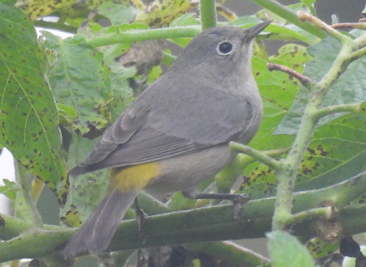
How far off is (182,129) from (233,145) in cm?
95

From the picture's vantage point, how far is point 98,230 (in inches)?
43.3

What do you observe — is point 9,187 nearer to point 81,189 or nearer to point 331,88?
point 81,189

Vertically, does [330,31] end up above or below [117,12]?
above

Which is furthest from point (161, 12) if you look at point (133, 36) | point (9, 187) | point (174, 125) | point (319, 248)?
point (319, 248)

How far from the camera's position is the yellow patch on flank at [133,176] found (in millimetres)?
1444

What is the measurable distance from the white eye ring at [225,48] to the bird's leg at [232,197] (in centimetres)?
84

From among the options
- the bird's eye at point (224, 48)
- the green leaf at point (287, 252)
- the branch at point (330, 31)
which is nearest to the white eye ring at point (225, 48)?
the bird's eye at point (224, 48)

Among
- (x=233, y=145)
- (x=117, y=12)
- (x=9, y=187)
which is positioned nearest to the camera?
(x=233, y=145)

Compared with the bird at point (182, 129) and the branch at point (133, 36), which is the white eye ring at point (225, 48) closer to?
the bird at point (182, 129)

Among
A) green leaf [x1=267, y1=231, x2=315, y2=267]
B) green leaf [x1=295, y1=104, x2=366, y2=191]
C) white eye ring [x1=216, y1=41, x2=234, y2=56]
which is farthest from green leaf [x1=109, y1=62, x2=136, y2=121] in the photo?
green leaf [x1=267, y1=231, x2=315, y2=267]

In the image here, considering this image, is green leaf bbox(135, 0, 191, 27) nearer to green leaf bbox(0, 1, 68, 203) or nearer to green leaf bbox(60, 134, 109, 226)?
green leaf bbox(60, 134, 109, 226)

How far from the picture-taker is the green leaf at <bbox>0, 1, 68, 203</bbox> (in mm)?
1120

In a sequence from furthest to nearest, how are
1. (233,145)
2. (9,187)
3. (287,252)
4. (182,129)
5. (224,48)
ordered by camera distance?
(224,48) < (182,129) < (9,187) < (233,145) < (287,252)

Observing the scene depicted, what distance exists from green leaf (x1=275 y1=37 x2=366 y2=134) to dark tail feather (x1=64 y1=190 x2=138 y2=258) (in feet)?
1.32
